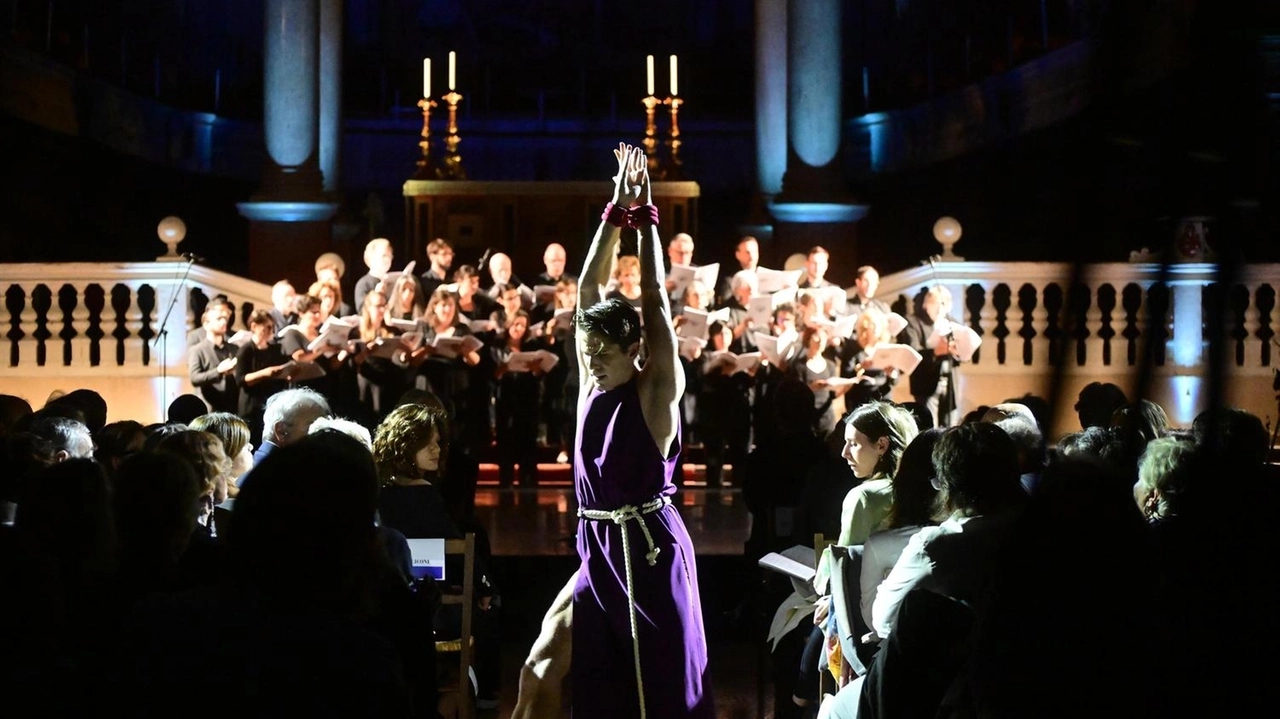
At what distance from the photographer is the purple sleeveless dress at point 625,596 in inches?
160

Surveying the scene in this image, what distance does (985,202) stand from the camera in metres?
17.2

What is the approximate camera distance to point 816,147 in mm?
14258

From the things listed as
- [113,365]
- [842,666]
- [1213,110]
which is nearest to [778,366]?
[113,365]

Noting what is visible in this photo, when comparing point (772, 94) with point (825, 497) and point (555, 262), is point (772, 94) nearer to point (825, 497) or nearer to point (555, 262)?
point (555, 262)

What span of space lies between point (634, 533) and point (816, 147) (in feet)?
34.7

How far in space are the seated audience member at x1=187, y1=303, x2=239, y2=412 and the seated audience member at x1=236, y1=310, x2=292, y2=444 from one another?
0.28ft

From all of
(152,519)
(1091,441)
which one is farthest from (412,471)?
(1091,441)

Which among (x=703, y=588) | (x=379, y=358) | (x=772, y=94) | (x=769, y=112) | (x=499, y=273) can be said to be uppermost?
(x=772, y=94)

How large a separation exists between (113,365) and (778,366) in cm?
526

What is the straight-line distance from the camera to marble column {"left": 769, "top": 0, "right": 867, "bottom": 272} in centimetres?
1416

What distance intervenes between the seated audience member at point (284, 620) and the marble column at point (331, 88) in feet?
44.4

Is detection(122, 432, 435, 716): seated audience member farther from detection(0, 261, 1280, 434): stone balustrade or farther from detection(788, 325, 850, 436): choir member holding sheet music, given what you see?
detection(0, 261, 1280, 434): stone balustrade

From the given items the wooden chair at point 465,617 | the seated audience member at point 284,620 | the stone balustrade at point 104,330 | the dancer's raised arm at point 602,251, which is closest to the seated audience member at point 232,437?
the wooden chair at point 465,617

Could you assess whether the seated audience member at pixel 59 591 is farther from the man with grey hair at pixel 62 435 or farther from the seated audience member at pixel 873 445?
the seated audience member at pixel 873 445
